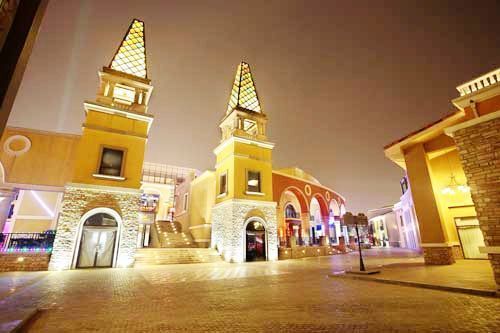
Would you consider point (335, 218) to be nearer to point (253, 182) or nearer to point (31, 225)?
point (253, 182)

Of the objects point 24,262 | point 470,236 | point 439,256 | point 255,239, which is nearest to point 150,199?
point 255,239

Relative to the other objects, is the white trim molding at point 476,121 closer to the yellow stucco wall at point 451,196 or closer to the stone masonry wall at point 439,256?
the yellow stucco wall at point 451,196

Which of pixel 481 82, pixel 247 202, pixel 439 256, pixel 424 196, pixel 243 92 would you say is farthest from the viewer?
pixel 243 92

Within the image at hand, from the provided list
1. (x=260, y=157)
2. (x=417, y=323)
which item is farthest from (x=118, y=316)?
(x=260, y=157)

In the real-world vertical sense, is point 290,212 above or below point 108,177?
below

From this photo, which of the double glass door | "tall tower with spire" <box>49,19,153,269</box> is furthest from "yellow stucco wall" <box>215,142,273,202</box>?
the double glass door

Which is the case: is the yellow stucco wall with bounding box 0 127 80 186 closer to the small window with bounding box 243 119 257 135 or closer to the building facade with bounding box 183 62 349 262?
the building facade with bounding box 183 62 349 262

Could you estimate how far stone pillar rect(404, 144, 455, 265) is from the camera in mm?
10859

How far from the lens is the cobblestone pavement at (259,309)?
3.62 m

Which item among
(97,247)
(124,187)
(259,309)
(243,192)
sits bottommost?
(259,309)

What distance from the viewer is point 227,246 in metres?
16.7

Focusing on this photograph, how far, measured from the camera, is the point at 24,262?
11.4 m

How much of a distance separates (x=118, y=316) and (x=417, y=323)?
495cm

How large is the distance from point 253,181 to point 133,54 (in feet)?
43.2
